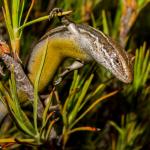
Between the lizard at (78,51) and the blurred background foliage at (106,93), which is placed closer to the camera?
the lizard at (78,51)

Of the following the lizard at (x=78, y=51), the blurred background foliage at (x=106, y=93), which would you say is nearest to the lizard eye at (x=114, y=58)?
the lizard at (x=78, y=51)

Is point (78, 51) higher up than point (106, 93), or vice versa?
point (78, 51)

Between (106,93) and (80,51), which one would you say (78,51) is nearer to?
(80,51)

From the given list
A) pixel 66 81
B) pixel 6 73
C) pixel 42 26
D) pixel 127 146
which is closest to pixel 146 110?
pixel 127 146

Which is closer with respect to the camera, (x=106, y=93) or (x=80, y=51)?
(x=80, y=51)

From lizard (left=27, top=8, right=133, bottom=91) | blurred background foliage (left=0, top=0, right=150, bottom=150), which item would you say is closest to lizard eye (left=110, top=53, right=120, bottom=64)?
lizard (left=27, top=8, right=133, bottom=91)

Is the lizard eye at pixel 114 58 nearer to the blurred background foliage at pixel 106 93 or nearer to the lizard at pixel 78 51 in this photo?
the lizard at pixel 78 51

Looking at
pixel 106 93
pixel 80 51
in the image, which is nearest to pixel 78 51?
pixel 80 51
